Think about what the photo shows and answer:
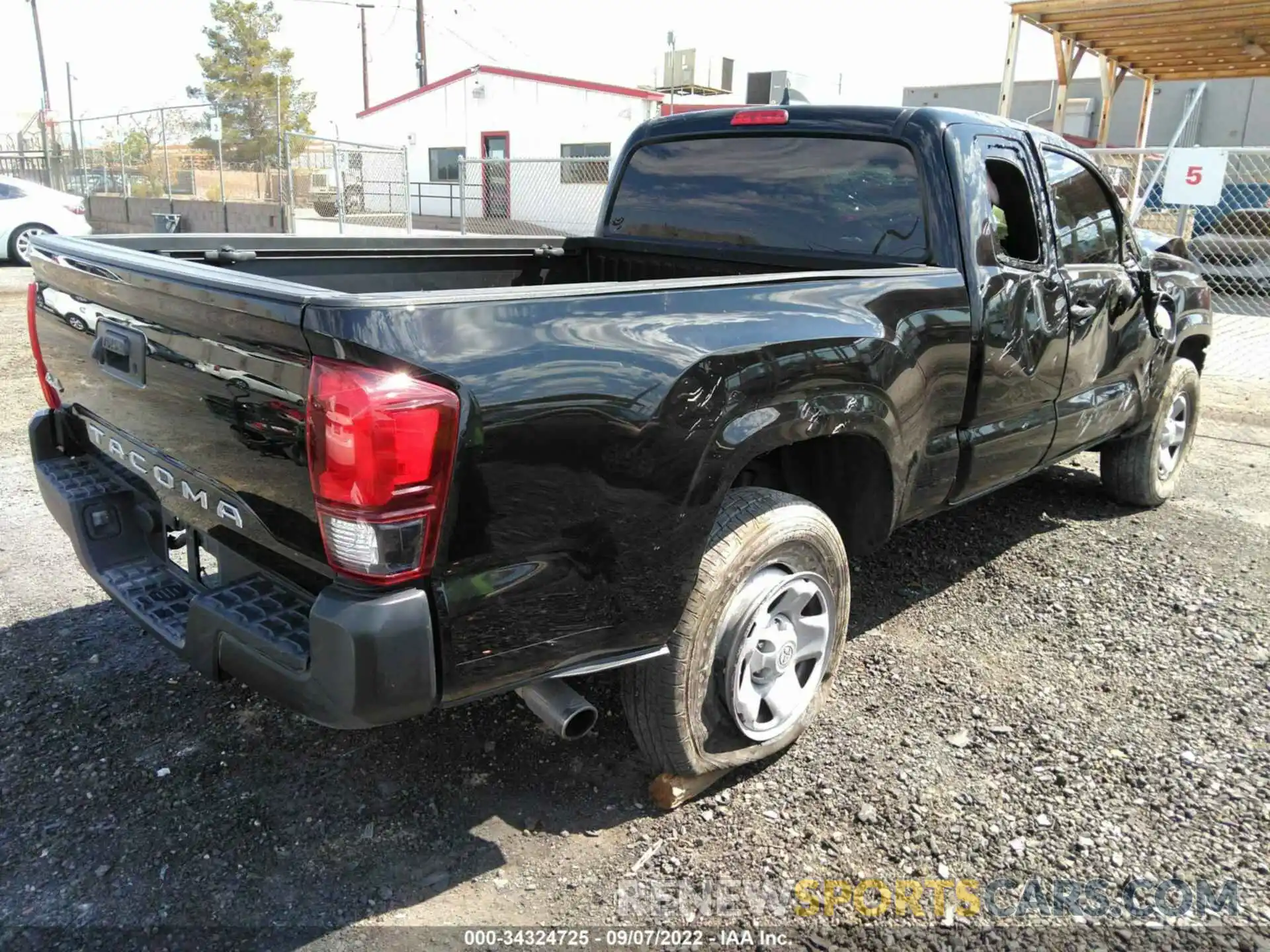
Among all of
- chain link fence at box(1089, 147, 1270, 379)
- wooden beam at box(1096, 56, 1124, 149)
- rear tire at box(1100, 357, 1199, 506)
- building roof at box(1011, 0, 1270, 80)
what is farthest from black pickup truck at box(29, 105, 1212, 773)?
wooden beam at box(1096, 56, 1124, 149)

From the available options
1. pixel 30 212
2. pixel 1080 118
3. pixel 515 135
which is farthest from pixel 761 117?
pixel 1080 118

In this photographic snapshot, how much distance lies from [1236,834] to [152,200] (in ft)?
81.8

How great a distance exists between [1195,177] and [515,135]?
21111 millimetres

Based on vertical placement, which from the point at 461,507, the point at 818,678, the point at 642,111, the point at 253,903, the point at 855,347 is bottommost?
the point at 253,903

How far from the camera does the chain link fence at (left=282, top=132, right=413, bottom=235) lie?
1723 centimetres

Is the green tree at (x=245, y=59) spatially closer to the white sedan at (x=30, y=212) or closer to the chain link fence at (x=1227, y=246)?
the white sedan at (x=30, y=212)

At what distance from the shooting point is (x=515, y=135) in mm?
27688

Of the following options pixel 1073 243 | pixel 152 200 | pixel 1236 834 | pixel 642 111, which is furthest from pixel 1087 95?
pixel 1236 834

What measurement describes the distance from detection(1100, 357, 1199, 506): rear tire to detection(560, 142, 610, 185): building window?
17526mm

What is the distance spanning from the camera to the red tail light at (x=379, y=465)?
6.43 feet

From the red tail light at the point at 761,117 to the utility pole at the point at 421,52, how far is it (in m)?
38.4

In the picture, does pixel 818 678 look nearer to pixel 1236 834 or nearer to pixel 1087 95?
pixel 1236 834

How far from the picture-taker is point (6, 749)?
9.93 feet

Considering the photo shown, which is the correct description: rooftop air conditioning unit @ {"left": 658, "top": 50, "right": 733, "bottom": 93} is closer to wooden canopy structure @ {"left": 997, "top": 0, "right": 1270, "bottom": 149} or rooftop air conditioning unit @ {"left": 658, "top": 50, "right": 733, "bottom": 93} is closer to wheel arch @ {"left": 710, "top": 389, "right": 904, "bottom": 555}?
wooden canopy structure @ {"left": 997, "top": 0, "right": 1270, "bottom": 149}
